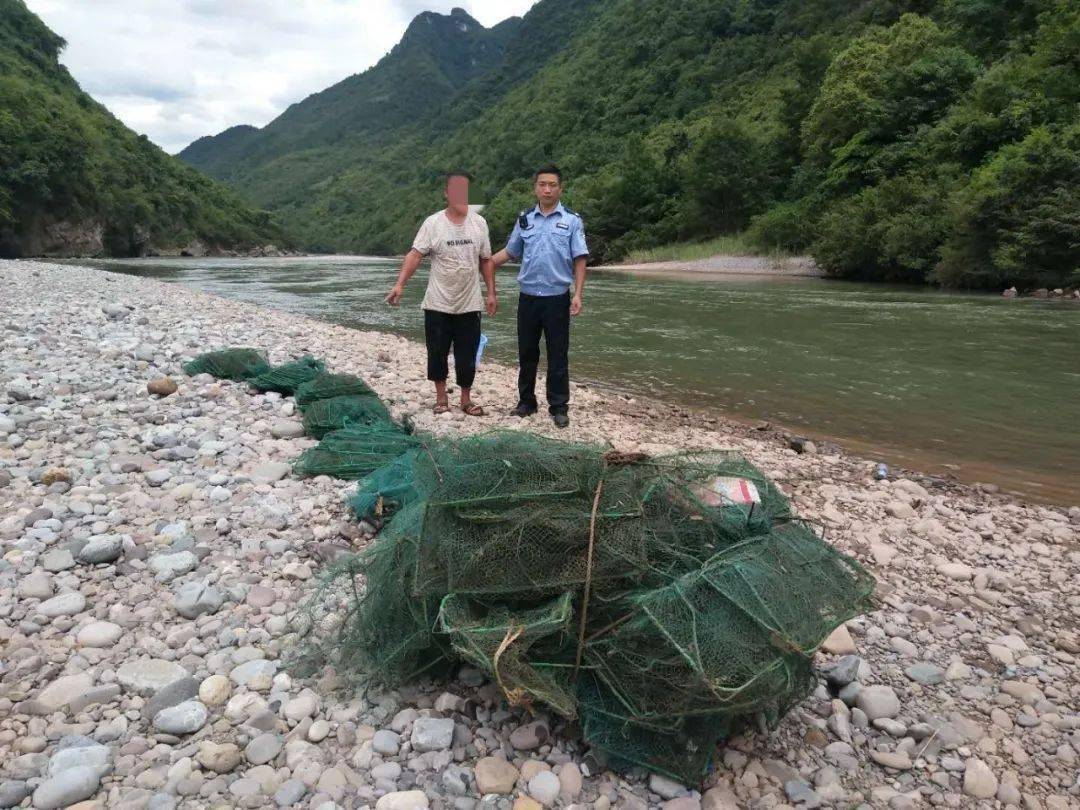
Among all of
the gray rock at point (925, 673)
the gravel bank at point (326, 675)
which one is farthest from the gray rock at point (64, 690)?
the gray rock at point (925, 673)

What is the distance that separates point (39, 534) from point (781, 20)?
101m

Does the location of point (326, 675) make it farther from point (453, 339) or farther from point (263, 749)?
point (453, 339)

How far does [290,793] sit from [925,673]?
2.45 meters

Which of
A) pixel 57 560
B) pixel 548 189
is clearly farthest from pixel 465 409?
pixel 57 560

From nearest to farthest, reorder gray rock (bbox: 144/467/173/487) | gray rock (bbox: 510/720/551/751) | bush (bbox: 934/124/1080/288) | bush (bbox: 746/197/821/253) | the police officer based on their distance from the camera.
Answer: gray rock (bbox: 510/720/551/751) → gray rock (bbox: 144/467/173/487) → the police officer → bush (bbox: 934/124/1080/288) → bush (bbox: 746/197/821/253)

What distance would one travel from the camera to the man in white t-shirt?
585 centimetres

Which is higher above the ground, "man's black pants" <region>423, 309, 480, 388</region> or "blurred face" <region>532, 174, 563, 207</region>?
"blurred face" <region>532, 174, 563, 207</region>

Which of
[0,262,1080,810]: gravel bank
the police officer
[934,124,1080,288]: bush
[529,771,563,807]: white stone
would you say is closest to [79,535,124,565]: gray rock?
[0,262,1080,810]: gravel bank

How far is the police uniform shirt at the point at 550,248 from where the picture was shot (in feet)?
18.8

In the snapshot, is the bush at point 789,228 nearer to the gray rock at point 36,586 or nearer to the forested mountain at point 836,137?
the forested mountain at point 836,137

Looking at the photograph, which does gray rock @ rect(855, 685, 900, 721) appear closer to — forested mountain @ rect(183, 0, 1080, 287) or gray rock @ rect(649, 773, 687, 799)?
gray rock @ rect(649, 773, 687, 799)

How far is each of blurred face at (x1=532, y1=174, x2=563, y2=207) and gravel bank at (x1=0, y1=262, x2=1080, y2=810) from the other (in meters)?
2.74

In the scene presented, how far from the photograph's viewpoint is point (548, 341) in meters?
6.02

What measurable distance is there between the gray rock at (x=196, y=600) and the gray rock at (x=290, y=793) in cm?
111
